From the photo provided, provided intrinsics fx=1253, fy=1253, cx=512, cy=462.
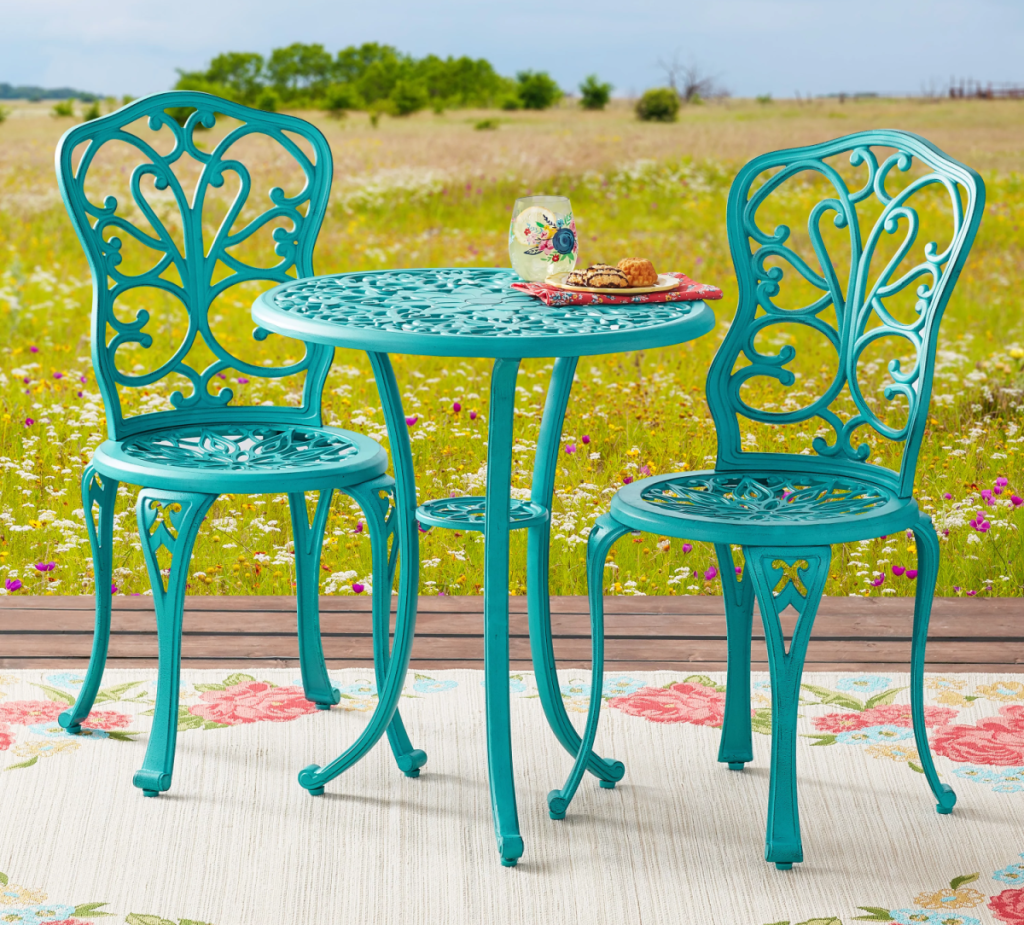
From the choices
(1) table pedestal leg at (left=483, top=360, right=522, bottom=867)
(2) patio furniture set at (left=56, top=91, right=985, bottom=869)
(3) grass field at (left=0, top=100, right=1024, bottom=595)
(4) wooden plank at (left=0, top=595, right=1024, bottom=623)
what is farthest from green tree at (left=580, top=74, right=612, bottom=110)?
(1) table pedestal leg at (left=483, top=360, right=522, bottom=867)

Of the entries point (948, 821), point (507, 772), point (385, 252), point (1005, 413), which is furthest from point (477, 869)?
point (385, 252)

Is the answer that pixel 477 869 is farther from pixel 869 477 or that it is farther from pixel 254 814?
pixel 869 477

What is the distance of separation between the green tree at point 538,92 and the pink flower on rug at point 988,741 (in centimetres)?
1444

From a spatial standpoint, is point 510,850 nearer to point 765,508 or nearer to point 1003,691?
point 765,508

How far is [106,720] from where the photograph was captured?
2.49m

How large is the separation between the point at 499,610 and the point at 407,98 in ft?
48.0

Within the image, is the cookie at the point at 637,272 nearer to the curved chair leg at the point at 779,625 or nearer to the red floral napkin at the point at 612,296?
the red floral napkin at the point at 612,296

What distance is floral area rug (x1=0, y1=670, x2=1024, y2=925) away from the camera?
188cm

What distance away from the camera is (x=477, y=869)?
198cm

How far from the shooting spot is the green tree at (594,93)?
16.1 metres

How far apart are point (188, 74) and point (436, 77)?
10.5 ft

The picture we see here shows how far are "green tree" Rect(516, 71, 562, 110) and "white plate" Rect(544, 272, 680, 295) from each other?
47.3 ft

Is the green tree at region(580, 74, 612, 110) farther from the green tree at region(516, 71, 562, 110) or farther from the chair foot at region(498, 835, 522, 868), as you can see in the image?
the chair foot at region(498, 835, 522, 868)

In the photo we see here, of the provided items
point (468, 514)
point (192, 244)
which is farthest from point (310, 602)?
point (192, 244)
